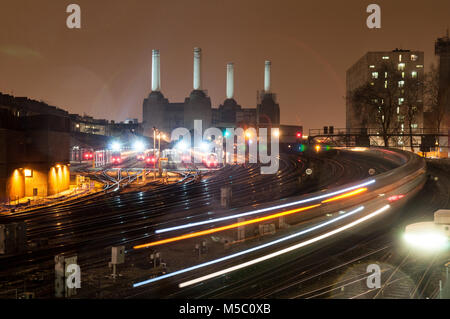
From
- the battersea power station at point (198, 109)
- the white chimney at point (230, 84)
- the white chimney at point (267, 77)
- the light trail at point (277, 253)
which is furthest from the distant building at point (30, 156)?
the white chimney at point (267, 77)

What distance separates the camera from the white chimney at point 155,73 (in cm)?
13112

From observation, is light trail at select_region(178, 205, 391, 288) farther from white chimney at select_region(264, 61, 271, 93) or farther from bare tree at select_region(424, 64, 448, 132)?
white chimney at select_region(264, 61, 271, 93)

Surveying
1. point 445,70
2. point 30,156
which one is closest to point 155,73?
point 445,70

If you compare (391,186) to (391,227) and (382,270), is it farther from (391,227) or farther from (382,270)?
(382,270)

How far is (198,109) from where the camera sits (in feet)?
438

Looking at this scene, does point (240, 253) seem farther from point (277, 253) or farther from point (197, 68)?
point (197, 68)

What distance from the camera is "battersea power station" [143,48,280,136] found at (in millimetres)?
133625

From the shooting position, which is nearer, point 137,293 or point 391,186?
A: point 137,293

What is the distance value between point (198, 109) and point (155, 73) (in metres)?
17.3

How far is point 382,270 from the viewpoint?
11961 millimetres

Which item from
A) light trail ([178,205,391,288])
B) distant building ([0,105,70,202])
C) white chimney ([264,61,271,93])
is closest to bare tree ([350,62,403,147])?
distant building ([0,105,70,202])

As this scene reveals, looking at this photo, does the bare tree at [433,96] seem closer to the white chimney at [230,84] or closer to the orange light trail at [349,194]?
the orange light trail at [349,194]
